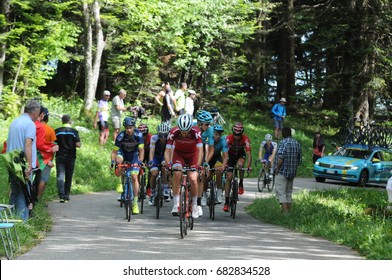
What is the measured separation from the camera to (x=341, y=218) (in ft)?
48.5

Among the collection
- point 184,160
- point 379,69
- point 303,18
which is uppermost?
point 303,18

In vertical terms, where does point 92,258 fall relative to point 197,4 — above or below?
below

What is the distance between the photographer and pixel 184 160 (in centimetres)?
1395

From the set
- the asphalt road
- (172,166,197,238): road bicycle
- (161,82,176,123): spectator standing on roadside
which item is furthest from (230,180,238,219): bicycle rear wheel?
(161,82,176,123): spectator standing on roadside

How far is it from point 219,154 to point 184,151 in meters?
3.04

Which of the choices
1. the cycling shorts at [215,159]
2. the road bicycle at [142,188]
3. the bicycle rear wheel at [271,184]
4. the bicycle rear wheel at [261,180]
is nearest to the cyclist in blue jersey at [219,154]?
the cycling shorts at [215,159]

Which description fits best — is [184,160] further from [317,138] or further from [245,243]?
[317,138]

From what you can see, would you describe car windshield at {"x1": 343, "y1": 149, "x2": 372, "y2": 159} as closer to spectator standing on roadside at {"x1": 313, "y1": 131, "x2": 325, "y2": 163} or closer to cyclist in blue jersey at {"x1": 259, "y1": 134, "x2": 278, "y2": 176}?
spectator standing on roadside at {"x1": 313, "y1": 131, "x2": 325, "y2": 163}

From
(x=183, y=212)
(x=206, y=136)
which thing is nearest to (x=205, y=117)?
(x=206, y=136)

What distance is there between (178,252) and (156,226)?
3.51 meters

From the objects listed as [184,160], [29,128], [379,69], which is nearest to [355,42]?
[379,69]

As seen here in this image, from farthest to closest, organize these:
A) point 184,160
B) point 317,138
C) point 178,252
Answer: point 317,138, point 184,160, point 178,252

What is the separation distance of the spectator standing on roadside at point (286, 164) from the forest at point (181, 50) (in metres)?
15.5

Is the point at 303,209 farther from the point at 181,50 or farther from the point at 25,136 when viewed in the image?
the point at 181,50
